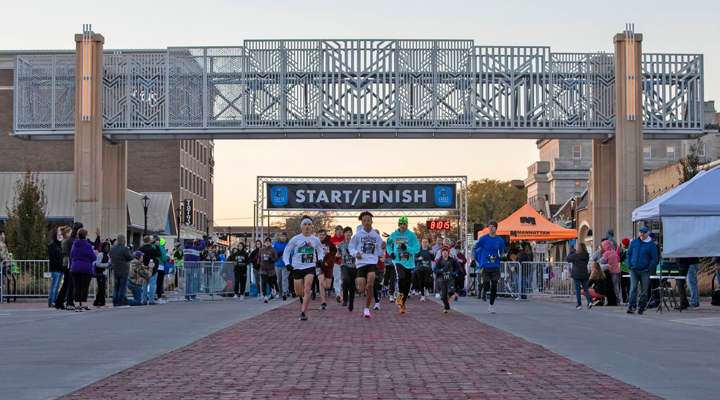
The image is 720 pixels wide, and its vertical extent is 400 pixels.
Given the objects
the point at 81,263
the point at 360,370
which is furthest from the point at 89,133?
the point at 360,370

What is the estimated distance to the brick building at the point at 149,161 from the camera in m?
78.6

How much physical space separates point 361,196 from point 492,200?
83593 mm

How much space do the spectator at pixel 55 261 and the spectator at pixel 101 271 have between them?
2.99 feet

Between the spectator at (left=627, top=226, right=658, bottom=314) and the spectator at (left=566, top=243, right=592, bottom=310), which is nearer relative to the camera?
the spectator at (left=627, top=226, right=658, bottom=314)

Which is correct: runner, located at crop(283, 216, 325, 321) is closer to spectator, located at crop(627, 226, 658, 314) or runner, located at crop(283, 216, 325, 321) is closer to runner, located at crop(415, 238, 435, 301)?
spectator, located at crop(627, 226, 658, 314)

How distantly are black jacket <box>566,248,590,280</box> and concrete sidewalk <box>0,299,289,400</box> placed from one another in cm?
719

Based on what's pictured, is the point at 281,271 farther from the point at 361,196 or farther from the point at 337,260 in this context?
the point at 361,196

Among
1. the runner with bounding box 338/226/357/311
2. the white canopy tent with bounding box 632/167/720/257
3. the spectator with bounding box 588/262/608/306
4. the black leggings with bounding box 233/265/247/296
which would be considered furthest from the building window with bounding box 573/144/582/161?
the white canopy tent with bounding box 632/167/720/257

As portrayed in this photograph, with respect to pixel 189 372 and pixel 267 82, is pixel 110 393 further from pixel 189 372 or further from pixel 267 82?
pixel 267 82

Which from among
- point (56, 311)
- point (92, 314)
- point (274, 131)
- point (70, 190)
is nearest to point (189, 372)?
point (92, 314)

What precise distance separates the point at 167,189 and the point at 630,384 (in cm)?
7747

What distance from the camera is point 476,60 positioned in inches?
1549

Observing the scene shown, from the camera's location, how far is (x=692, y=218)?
25578 mm

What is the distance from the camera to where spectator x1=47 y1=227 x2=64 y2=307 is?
27312 mm
